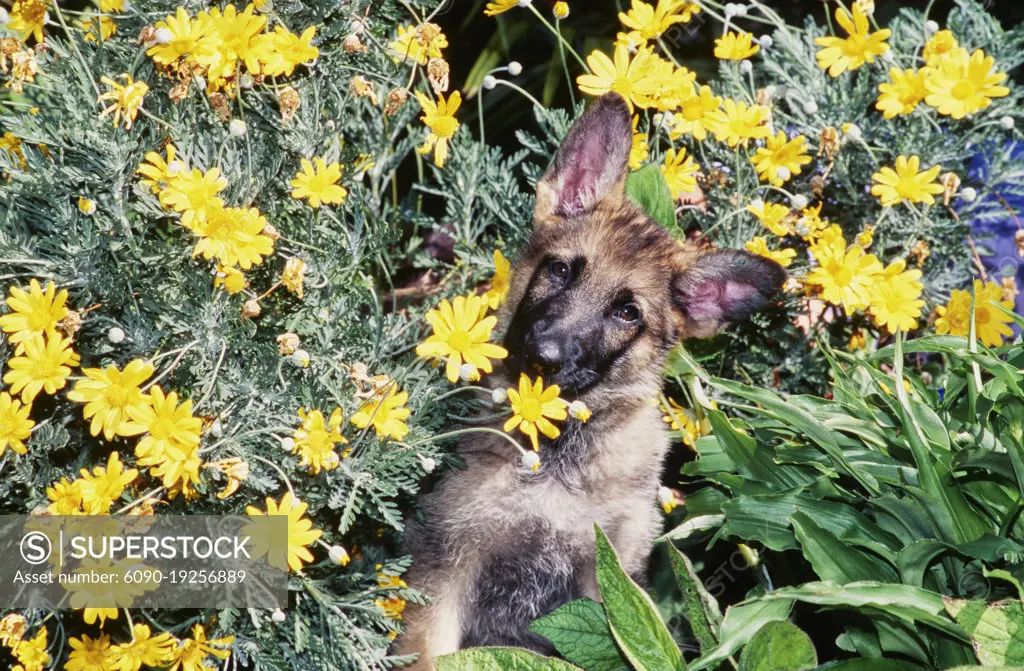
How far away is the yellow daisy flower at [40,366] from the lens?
6.75ft

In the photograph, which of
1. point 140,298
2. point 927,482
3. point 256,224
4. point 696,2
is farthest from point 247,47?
point 927,482

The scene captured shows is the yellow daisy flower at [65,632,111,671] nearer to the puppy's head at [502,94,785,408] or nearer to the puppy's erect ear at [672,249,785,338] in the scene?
the puppy's head at [502,94,785,408]

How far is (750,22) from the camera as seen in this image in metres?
4.56

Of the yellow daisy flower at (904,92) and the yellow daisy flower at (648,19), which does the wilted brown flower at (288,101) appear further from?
the yellow daisy flower at (904,92)

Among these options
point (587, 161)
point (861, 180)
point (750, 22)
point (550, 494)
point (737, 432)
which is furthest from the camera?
point (750, 22)

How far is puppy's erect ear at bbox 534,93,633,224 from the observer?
2695 mm

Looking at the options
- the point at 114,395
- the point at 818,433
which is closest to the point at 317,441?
the point at 114,395

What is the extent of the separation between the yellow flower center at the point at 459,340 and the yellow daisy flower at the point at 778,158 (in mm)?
1180

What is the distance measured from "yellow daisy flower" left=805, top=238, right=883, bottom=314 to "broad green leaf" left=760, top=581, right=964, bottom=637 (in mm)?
996

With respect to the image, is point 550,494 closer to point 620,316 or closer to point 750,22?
point 620,316

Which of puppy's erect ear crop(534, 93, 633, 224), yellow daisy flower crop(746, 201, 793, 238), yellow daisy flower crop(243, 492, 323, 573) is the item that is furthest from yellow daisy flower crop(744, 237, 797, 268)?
yellow daisy flower crop(243, 492, 323, 573)

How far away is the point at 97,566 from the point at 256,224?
2.80 ft

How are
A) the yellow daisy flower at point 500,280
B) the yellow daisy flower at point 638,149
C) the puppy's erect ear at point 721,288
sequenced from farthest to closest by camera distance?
the yellow daisy flower at point 638,149
the yellow daisy flower at point 500,280
the puppy's erect ear at point 721,288

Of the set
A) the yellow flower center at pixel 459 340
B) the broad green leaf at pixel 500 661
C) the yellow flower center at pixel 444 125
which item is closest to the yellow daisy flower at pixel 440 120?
the yellow flower center at pixel 444 125
